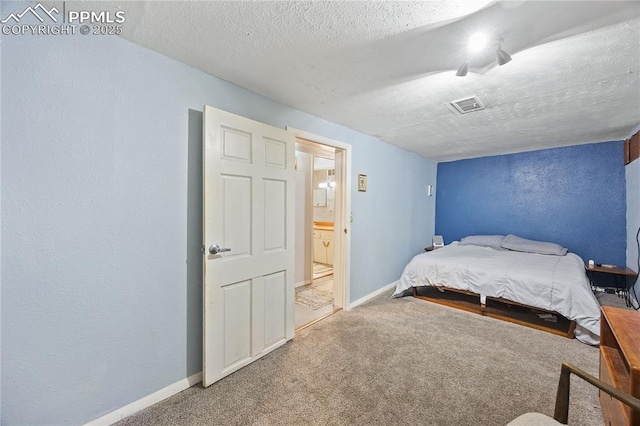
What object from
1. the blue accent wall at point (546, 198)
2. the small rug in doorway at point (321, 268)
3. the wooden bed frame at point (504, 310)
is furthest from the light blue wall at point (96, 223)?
the blue accent wall at point (546, 198)

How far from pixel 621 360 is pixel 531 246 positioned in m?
3.15

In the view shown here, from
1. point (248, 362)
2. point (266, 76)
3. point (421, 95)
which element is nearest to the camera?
point (266, 76)

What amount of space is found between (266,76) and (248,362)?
2.21 meters

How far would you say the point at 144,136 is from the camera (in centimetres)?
164

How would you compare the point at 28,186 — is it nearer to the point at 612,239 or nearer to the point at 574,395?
the point at 574,395

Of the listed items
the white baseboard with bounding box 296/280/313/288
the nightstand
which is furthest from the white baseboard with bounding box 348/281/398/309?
the nightstand

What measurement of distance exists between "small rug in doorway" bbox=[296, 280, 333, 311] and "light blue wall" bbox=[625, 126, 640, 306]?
3611 mm

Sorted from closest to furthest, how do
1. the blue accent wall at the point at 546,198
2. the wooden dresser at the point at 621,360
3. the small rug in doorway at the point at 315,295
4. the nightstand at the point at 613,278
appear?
the wooden dresser at the point at 621,360 → the nightstand at the point at 613,278 → the small rug in doorway at the point at 315,295 → the blue accent wall at the point at 546,198

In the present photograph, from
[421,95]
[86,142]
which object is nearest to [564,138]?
[421,95]

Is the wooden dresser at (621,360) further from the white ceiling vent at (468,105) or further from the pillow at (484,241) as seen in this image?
the pillow at (484,241)

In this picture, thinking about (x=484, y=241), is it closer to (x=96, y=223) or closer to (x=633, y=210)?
(x=633, y=210)

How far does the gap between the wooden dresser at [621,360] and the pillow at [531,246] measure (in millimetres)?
2807

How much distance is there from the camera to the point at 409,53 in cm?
167

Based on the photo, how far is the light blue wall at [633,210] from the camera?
10.3ft
